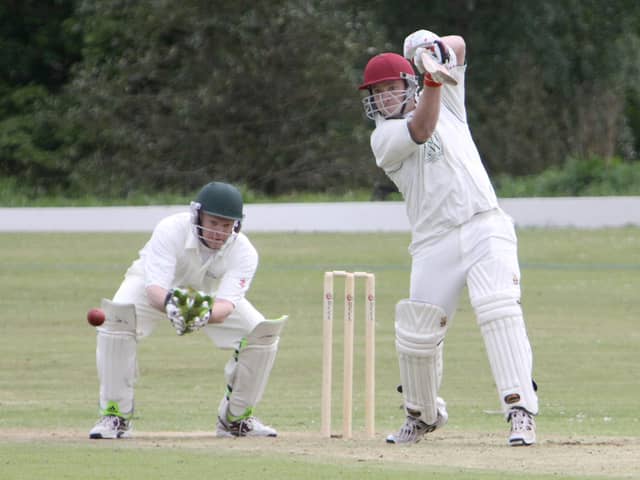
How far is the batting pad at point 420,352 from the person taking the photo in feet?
17.1

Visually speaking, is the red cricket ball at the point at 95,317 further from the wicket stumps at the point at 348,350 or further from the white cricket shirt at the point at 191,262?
the wicket stumps at the point at 348,350

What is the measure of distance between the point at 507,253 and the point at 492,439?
0.86 metres

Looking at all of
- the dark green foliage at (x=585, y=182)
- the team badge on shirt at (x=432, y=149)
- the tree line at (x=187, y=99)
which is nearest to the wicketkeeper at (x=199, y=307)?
the team badge on shirt at (x=432, y=149)

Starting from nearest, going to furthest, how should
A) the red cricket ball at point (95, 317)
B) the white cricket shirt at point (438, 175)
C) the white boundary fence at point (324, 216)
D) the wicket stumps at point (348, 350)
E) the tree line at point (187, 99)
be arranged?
the white cricket shirt at point (438, 175), the red cricket ball at point (95, 317), the wicket stumps at point (348, 350), the white boundary fence at point (324, 216), the tree line at point (187, 99)

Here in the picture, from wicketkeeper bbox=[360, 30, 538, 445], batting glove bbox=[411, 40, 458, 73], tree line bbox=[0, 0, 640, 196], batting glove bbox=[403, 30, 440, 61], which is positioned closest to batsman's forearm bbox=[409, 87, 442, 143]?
wicketkeeper bbox=[360, 30, 538, 445]

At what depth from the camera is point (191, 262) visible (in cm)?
Result: 575

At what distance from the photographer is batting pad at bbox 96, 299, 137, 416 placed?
18.7ft

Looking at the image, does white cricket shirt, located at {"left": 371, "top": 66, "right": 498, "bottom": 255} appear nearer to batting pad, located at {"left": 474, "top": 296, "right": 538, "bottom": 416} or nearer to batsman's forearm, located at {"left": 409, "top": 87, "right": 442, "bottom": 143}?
batsman's forearm, located at {"left": 409, "top": 87, "right": 442, "bottom": 143}

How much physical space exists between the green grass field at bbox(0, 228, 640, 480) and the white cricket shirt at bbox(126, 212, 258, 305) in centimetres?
60

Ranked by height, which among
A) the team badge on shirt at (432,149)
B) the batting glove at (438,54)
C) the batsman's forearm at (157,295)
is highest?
the batting glove at (438,54)

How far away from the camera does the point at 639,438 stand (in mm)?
5664

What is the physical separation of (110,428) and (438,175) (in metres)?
1.64

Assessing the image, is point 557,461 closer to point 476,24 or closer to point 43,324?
point 43,324

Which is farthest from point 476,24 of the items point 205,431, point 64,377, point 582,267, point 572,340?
point 205,431
